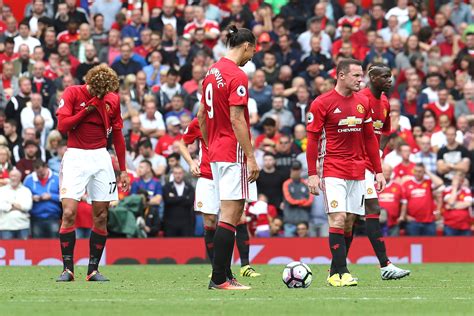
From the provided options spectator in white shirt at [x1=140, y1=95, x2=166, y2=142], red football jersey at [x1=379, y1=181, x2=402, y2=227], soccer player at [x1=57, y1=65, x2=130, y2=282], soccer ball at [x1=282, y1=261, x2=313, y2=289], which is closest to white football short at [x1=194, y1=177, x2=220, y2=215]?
soccer player at [x1=57, y1=65, x2=130, y2=282]

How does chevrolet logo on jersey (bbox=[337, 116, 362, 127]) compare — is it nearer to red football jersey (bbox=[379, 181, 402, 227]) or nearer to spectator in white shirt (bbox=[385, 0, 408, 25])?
red football jersey (bbox=[379, 181, 402, 227])

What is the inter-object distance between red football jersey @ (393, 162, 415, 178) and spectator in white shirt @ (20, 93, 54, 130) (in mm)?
6748

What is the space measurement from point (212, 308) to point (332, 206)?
11.5 ft

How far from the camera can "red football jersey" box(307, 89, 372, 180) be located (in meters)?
13.7

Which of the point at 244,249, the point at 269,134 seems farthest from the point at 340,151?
the point at 269,134

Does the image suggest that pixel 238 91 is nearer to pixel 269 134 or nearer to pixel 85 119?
pixel 85 119

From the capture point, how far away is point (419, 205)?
74.1ft

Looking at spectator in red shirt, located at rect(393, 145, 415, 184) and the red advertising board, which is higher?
spectator in red shirt, located at rect(393, 145, 415, 184)

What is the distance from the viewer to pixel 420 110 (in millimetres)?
25391

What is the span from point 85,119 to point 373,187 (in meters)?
3.65

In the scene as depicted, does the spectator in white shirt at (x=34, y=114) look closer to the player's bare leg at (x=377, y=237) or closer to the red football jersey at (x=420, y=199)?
the red football jersey at (x=420, y=199)

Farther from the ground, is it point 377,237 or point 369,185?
point 369,185

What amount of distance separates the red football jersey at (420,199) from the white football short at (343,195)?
8576 millimetres

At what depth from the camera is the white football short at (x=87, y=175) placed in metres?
14.4
